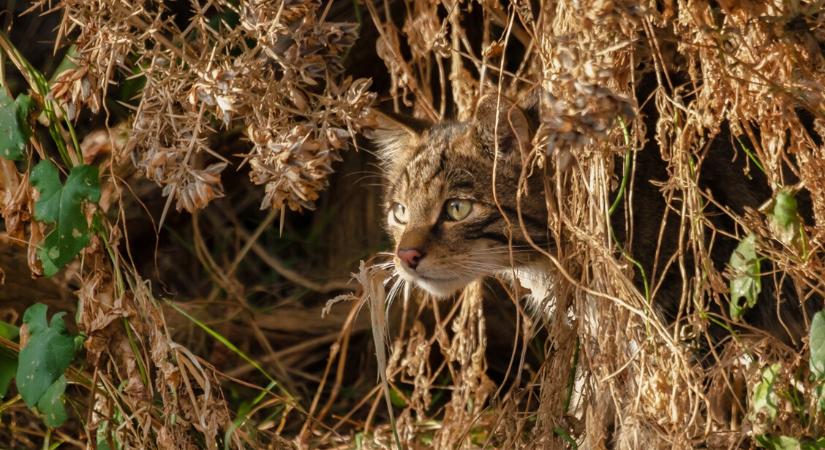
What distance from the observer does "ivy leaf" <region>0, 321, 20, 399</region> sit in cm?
304

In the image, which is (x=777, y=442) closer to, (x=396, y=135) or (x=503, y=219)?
(x=503, y=219)

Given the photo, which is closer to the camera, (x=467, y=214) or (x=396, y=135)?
(x=467, y=214)

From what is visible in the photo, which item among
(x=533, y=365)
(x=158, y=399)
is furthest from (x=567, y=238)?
(x=533, y=365)

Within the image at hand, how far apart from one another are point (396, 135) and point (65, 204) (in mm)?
1314

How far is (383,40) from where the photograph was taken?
344cm

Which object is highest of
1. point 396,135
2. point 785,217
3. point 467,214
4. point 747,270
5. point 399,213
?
point 785,217

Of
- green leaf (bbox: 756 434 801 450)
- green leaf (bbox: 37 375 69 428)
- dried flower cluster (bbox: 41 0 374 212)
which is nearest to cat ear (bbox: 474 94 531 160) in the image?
dried flower cluster (bbox: 41 0 374 212)

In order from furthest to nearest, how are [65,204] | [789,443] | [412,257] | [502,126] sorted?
[412,257] < [502,126] < [65,204] < [789,443]

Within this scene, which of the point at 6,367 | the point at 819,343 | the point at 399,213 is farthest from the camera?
the point at 399,213

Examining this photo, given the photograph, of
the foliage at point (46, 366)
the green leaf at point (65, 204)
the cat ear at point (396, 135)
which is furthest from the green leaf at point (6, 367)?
the cat ear at point (396, 135)

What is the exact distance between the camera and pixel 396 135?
3.74 m

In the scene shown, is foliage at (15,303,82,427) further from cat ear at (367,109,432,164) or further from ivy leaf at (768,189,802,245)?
ivy leaf at (768,189,802,245)

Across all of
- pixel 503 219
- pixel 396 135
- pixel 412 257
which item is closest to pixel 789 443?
pixel 503 219

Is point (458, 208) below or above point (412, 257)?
above
